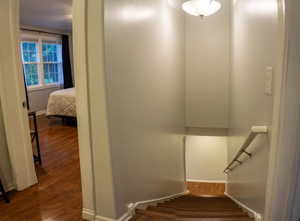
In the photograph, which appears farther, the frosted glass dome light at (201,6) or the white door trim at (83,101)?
the frosted glass dome light at (201,6)

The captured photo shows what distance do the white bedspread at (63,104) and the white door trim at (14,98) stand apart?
2.76 metres

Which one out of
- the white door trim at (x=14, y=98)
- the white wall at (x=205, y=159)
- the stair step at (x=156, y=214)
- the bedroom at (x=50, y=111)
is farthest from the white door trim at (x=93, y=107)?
the white wall at (x=205, y=159)

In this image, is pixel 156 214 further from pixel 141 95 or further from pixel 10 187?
pixel 10 187

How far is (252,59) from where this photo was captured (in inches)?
86.2

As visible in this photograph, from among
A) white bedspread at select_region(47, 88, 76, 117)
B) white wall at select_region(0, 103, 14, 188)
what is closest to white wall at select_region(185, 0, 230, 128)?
white bedspread at select_region(47, 88, 76, 117)

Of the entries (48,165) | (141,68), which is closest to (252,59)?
(141,68)

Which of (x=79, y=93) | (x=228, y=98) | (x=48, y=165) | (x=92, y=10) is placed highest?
(x=92, y=10)

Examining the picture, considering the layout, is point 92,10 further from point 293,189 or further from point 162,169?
point 162,169

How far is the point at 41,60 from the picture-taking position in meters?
6.89

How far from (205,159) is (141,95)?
13.4 ft

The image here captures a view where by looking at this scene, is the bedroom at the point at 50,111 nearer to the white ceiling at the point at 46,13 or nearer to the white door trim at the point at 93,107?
the white ceiling at the point at 46,13

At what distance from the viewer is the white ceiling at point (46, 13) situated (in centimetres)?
407

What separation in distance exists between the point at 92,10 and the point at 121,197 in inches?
55.8

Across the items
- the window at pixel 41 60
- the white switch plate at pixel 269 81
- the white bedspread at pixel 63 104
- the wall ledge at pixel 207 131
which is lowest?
the wall ledge at pixel 207 131
